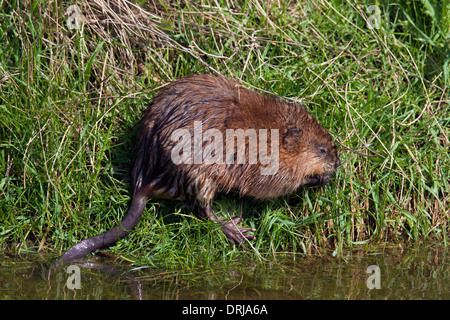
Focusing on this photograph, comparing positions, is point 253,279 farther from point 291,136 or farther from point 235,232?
point 291,136

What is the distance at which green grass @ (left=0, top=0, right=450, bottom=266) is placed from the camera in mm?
3707

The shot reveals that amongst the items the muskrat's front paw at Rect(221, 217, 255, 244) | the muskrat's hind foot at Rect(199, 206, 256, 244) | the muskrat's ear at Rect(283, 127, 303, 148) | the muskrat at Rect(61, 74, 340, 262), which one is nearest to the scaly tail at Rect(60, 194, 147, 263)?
the muskrat at Rect(61, 74, 340, 262)

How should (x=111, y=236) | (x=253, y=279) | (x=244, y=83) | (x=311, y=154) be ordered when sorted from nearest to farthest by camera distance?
(x=253, y=279) → (x=111, y=236) → (x=311, y=154) → (x=244, y=83)

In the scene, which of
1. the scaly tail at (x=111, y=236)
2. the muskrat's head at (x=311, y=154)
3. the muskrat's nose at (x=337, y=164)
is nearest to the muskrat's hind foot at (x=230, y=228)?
the scaly tail at (x=111, y=236)

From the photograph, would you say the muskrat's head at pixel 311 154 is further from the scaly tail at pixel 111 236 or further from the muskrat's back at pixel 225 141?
the scaly tail at pixel 111 236

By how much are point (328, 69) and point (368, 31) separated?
0.50 meters

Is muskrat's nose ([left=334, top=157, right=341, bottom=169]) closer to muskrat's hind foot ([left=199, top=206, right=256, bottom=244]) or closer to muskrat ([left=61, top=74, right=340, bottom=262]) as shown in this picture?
muskrat ([left=61, top=74, right=340, bottom=262])

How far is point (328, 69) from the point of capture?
4191 mm

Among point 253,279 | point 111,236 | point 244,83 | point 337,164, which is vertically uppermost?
point 244,83

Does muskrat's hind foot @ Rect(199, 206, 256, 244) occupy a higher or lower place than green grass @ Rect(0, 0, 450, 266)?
lower

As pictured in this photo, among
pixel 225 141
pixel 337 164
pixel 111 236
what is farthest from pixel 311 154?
pixel 111 236

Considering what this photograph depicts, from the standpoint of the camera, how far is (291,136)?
3.71m

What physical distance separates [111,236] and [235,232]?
0.72 metres

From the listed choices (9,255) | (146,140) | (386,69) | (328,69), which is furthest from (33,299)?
(386,69)
